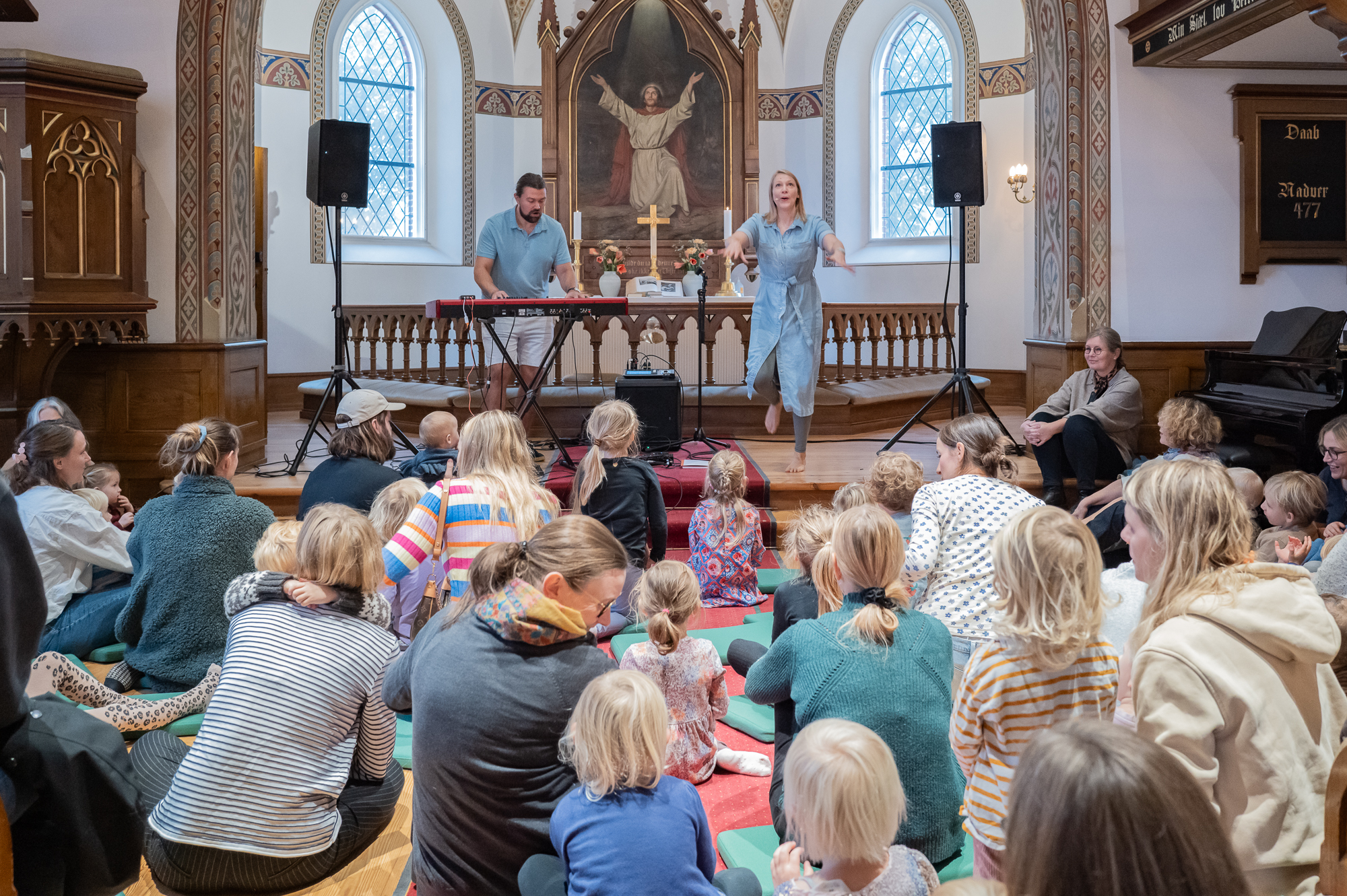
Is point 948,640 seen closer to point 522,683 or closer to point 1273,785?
point 1273,785

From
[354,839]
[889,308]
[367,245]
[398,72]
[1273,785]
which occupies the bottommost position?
[354,839]

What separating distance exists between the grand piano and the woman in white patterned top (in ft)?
9.80

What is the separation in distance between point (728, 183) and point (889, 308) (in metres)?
3.13

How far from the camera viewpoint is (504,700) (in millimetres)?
1969

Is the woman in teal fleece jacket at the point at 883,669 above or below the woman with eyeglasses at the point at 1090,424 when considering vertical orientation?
below

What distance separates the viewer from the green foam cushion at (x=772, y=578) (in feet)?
16.5

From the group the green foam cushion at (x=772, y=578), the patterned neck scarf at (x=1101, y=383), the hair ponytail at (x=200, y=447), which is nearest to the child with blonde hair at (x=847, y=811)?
the hair ponytail at (x=200, y=447)

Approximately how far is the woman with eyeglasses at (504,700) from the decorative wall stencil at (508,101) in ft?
34.5

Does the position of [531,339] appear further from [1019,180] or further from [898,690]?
[1019,180]

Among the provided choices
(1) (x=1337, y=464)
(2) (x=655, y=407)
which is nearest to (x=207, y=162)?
(2) (x=655, y=407)

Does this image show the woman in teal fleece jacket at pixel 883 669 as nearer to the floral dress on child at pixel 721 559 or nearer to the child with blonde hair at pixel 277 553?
the child with blonde hair at pixel 277 553

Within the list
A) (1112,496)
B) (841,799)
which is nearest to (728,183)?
(1112,496)

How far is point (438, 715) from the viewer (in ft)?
6.56

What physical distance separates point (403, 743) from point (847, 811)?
7.03 ft
